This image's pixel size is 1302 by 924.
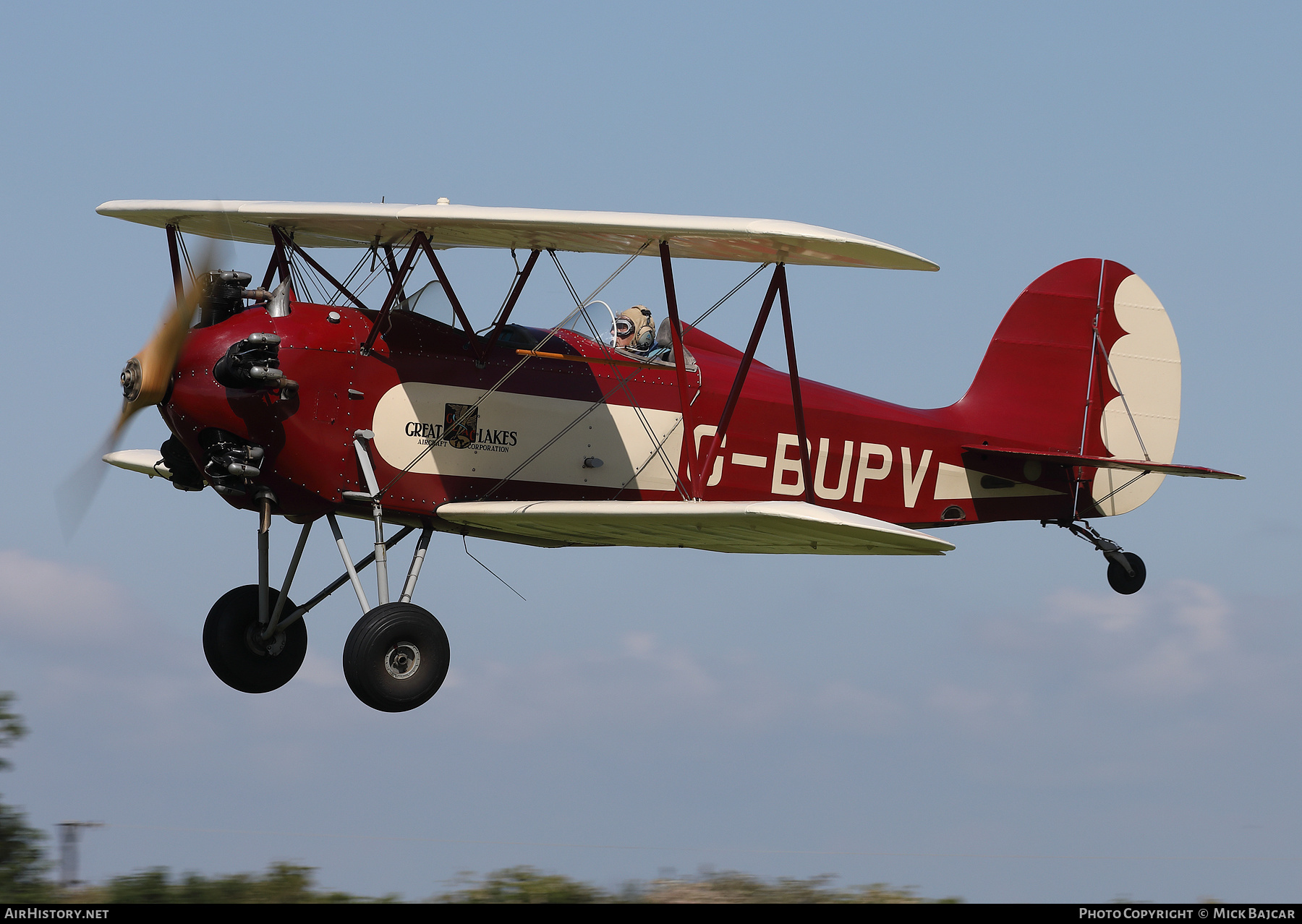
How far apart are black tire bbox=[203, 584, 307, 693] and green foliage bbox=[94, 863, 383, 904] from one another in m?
2.31

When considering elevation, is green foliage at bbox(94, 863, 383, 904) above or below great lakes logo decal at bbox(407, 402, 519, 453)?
below

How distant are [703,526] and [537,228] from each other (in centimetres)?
238

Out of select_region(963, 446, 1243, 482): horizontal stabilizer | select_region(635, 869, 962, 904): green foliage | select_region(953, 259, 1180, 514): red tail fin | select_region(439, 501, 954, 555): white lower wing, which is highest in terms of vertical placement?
select_region(953, 259, 1180, 514): red tail fin

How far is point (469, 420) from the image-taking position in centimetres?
1144

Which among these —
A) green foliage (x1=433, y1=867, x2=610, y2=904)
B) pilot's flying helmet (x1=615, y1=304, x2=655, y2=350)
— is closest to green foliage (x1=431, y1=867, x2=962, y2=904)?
green foliage (x1=433, y1=867, x2=610, y2=904)

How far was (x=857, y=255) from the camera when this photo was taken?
37.2 ft

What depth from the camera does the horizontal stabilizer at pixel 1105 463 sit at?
13.3 meters

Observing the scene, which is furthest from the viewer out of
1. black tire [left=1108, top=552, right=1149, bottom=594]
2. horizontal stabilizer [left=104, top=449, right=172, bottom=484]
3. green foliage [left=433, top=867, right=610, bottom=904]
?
black tire [left=1108, top=552, right=1149, bottom=594]

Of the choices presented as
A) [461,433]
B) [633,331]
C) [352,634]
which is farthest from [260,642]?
[633,331]

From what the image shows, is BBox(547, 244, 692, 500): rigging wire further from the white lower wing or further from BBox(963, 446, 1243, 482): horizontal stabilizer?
BBox(963, 446, 1243, 482): horizontal stabilizer

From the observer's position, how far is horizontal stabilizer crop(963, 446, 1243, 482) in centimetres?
1328

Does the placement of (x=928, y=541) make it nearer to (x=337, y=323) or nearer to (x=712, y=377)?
(x=712, y=377)

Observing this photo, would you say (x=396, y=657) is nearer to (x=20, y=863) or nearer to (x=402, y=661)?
(x=402, y=661)

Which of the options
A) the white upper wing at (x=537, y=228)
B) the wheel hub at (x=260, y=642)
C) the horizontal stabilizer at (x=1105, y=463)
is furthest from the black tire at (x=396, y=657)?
the horizontal stabilizer at (x=1105, y=463)
